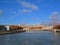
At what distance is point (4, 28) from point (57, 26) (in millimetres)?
24427

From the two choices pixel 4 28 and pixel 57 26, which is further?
pixel 57 26

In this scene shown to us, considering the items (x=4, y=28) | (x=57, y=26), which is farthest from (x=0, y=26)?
(x=57, y=26)

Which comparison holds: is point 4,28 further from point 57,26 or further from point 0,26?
point 57,26

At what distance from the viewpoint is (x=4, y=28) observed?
39.8 m

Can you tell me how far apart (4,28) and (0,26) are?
1499mm

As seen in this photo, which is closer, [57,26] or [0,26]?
[0,26]

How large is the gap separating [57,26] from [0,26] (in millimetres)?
25825

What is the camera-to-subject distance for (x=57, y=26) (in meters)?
58.2

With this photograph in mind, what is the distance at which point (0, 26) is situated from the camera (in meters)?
38.6
